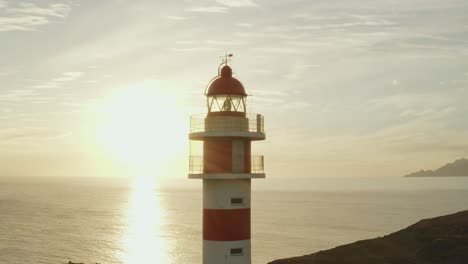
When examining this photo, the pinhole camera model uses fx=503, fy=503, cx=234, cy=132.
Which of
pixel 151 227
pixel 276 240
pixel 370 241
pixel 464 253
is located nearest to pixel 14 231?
pixel 151 227

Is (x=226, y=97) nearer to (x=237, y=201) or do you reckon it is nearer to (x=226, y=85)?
(x=226, y=85)

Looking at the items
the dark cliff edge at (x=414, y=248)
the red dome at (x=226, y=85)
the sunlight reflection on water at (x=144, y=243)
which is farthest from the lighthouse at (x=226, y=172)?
the sunlight reflection on water at (x=144, y=243)

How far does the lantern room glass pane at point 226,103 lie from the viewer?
54.2 feet

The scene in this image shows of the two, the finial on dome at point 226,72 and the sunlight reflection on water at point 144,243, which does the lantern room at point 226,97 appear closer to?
the finial on dome at point 226,72

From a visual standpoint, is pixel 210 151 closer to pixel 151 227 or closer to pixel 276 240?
pixel 276 240

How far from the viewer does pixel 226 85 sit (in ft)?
54.3

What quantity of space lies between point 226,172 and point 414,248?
56.8 ft

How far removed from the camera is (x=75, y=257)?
215 feet

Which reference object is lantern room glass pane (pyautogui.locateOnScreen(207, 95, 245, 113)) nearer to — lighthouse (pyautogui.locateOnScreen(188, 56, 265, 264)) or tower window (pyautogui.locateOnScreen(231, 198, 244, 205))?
lighthouse (pyautogui.locateOnScreen(188, 56, 265, 264))

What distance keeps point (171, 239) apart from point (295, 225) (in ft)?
92.6

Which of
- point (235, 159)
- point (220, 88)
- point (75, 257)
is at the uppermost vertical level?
point (220, 88)

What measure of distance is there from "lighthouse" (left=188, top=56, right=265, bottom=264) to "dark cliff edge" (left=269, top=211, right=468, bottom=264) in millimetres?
12431

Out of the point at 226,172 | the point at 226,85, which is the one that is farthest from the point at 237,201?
the point at 226,85

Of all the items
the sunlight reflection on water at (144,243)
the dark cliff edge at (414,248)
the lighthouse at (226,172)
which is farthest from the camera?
the sunlight reflection on water at (144,243)
